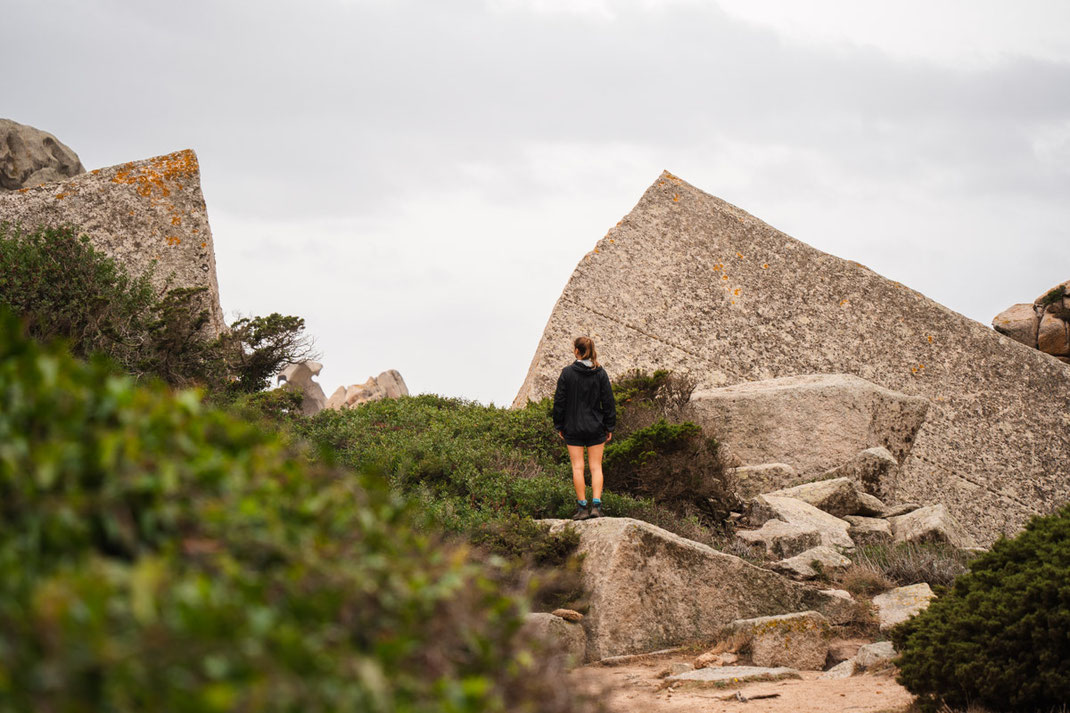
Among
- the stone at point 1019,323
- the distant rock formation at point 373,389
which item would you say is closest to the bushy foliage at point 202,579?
the stone at point 1019,323

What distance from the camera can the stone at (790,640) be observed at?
6.30m

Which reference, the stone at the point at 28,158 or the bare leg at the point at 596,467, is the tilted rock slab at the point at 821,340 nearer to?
the bare leg at the point at 596,467

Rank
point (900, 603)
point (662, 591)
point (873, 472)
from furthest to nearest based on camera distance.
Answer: point (873, 472)
point (900, 603)
point (662, 591)

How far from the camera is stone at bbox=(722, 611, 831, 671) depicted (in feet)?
20.7

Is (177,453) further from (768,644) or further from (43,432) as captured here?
(768,644)

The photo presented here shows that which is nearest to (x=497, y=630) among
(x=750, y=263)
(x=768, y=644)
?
(x=768, y=644)

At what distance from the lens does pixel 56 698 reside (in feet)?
3.67

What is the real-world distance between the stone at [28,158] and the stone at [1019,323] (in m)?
17.4

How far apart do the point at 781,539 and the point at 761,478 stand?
7.56 ft

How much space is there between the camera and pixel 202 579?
127cm

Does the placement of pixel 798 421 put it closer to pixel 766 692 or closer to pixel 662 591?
pixel 662 591

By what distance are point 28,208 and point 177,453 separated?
11.5 metres

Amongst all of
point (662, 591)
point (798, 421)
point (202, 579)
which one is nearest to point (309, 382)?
point (798, 421)

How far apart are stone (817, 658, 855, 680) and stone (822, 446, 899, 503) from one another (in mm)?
5137
